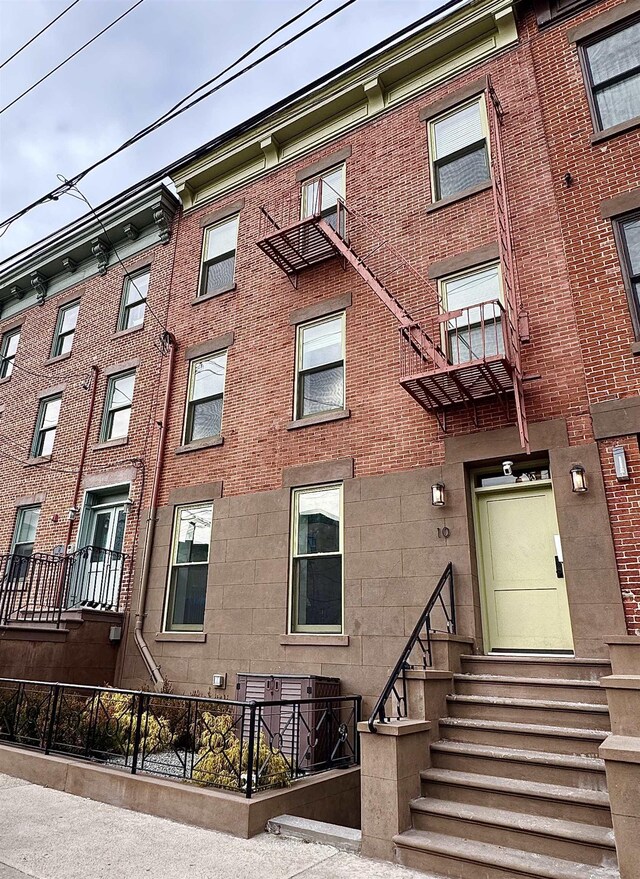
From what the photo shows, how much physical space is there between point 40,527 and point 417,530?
8.88 meters

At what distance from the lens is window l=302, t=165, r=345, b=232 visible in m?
11.0

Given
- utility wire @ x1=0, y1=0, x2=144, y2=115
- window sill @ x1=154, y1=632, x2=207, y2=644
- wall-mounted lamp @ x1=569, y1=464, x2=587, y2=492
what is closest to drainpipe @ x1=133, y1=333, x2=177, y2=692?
window sill @ x1=154, y1=632, x2=207, y2=644

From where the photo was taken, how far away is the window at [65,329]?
15.1 metres

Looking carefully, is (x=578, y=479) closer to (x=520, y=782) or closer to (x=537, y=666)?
(x=537, y=666)

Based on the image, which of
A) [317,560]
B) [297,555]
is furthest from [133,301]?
[317,560]

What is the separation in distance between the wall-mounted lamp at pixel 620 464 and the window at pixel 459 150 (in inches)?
195

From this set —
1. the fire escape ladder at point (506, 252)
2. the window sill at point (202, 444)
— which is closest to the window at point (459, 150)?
the fire escape ladder at point (506, 252)

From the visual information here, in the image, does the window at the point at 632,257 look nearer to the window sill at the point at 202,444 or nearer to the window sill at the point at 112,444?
the window sill at the point at 202,444

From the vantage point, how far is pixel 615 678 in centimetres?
439

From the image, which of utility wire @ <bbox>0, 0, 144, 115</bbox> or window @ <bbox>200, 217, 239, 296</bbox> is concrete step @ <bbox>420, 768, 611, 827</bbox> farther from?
window @ <bbox>200, 217, 239, 296</bbox>

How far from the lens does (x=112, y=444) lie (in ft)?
40.5

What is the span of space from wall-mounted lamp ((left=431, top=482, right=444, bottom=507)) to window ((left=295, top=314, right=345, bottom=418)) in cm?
237

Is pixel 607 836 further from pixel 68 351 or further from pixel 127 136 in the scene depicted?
pixel 68 351

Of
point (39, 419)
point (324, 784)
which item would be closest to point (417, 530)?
point (324, 784)
